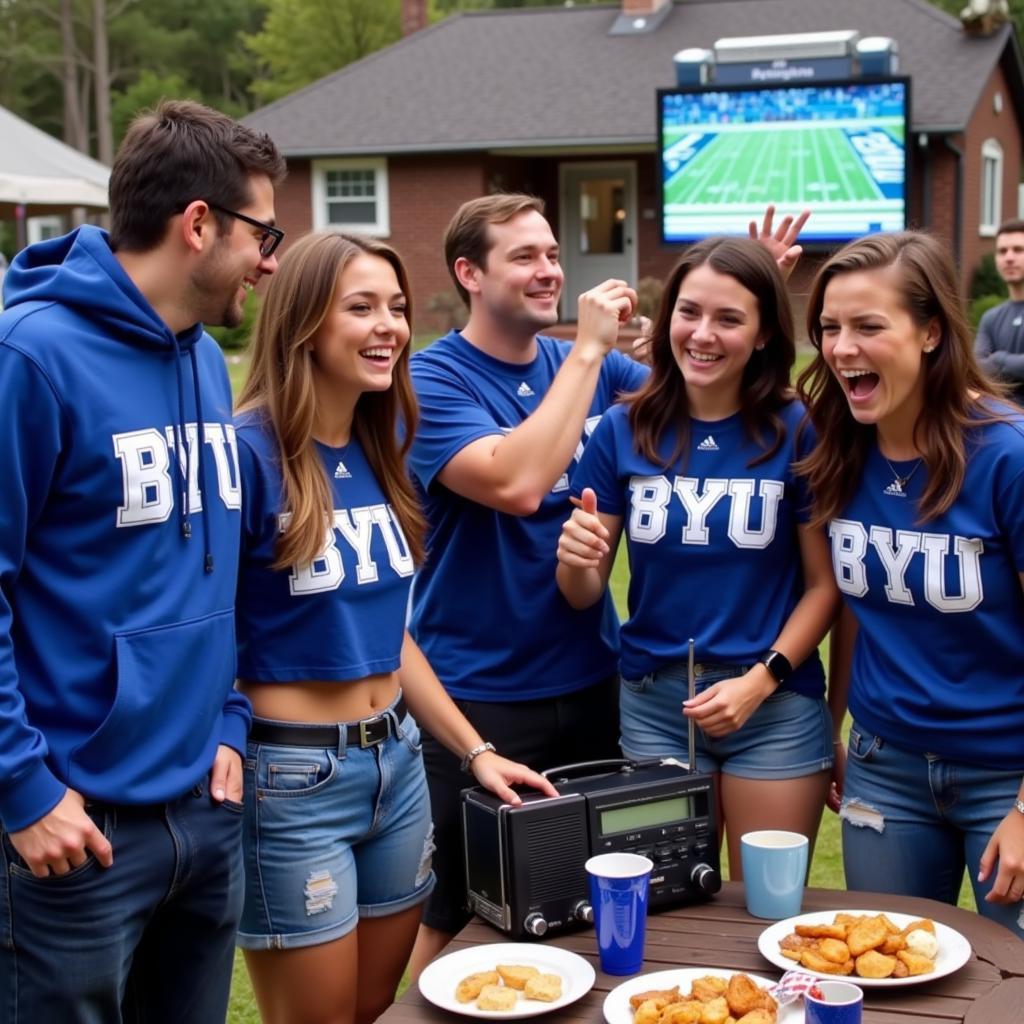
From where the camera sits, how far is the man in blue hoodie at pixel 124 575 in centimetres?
207

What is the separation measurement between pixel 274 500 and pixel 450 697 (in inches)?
31.4

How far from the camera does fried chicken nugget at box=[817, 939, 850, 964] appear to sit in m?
2.15

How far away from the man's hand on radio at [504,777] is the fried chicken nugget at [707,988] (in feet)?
1.46

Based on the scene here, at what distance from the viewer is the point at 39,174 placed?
11859 mm

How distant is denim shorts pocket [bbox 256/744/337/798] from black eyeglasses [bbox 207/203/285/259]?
903mm

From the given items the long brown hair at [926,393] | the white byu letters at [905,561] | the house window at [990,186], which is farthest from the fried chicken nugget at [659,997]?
the house window at [990,186]

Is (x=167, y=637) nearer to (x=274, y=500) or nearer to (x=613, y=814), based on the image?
(x=274, y=500)

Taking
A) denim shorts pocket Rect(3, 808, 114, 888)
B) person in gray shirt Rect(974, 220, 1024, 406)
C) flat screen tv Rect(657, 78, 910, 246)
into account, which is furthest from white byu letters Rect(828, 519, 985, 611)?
flat screen tv Rect(657, 78, 910, 246)

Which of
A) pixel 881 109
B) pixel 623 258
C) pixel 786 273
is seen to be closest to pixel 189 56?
pixel 623 258

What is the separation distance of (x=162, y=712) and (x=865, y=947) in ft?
3.89

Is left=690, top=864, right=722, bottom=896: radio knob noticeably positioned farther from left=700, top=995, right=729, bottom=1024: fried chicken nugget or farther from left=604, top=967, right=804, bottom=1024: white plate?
left=700, top=995, right=729, bottom=1024: fried chicken nugget

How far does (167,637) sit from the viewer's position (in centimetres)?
223

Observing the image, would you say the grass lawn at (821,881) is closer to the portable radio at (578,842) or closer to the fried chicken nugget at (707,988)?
the portable radio at (578,842)

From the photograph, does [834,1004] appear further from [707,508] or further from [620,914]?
[707,508]
